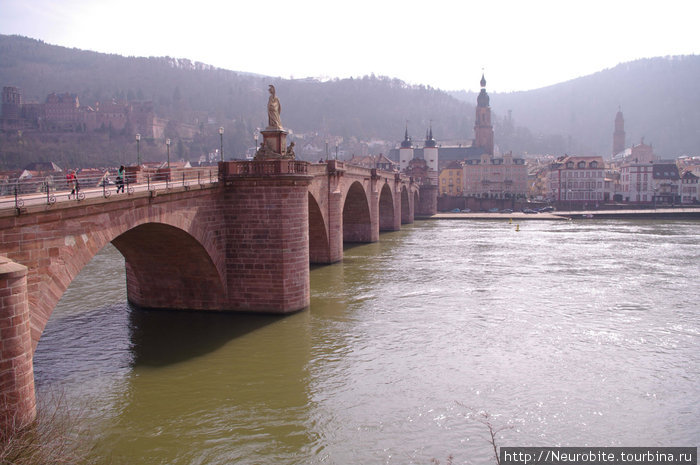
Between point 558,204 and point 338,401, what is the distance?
302 feet

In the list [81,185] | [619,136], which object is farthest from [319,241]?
[619,136]

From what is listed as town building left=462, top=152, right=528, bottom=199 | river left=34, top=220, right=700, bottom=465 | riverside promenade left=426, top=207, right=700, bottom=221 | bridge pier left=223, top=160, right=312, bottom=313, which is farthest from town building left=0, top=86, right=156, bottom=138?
bridge pier left=223, top=160, right=312, bottom=313

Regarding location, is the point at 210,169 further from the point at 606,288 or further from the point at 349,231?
the point at 349,231

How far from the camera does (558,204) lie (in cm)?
9988

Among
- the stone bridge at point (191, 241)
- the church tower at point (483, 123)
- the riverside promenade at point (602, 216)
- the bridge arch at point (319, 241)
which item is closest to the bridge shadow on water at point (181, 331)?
the stone bridge at point (191, 241)

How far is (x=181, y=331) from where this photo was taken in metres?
21.2

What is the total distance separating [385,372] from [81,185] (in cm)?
1121

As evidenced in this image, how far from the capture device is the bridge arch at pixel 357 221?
5191 centimetres

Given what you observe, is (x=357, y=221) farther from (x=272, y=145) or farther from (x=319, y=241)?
(x=272, y=145)

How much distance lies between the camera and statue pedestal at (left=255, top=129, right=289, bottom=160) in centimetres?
2359

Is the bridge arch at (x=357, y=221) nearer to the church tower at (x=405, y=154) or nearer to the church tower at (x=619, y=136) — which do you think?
the church tower at (x=405, y=154)

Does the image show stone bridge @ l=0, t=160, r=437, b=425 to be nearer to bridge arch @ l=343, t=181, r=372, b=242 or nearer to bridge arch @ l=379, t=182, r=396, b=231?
bridge arch @ l=343, t=181, r=372, b=242

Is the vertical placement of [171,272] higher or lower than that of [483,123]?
lower

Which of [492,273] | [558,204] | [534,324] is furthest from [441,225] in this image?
[534,324]
